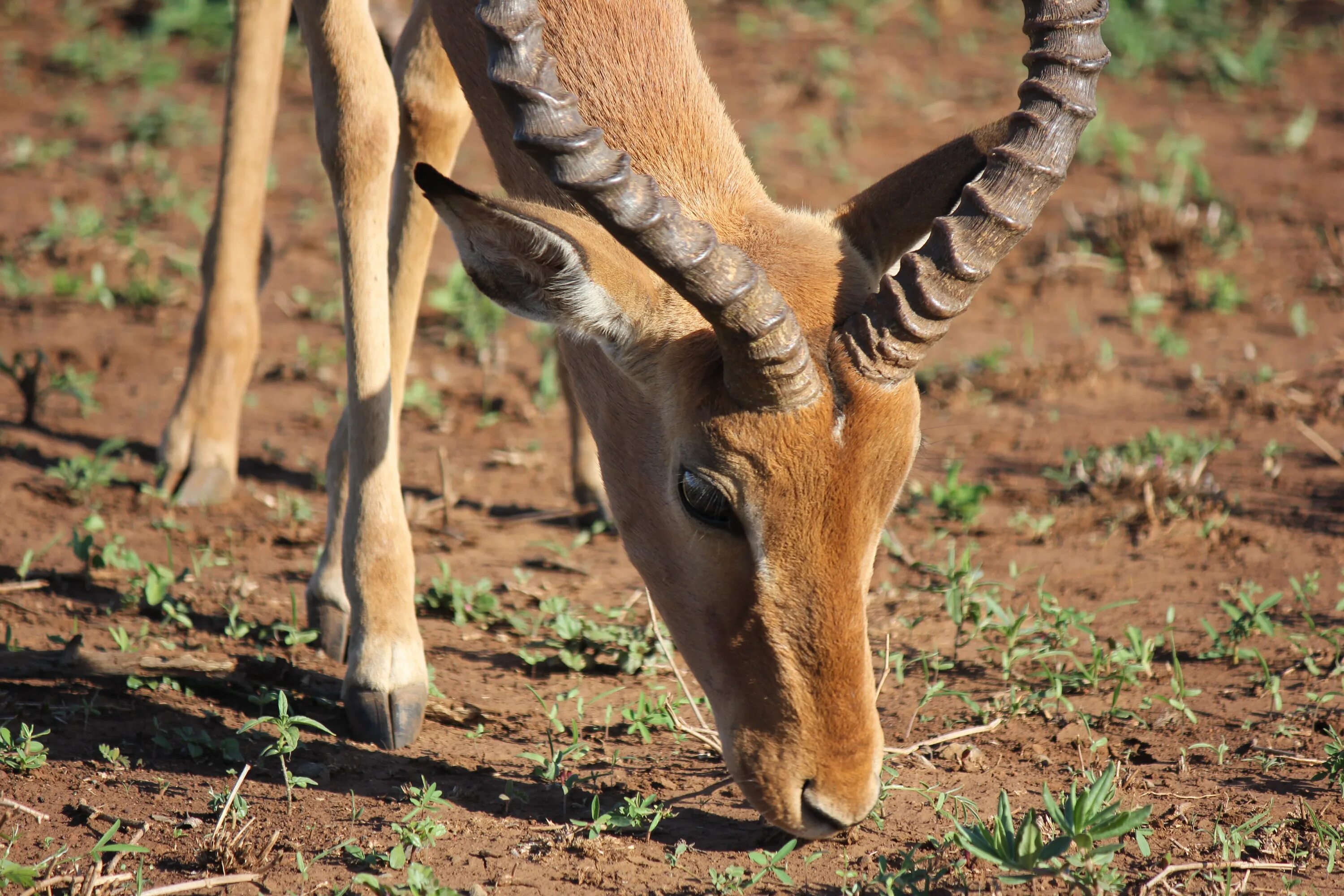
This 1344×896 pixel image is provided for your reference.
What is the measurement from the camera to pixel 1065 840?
292 centimetres

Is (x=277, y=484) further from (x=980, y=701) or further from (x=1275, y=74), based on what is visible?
(x=1275, y=74)

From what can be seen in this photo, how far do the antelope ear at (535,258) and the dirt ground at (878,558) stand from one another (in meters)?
1.25

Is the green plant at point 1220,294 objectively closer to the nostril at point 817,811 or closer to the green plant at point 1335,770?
the green plant at point 1335,770

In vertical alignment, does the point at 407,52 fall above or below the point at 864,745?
above

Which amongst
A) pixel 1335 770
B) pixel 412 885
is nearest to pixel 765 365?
pixel 412 885

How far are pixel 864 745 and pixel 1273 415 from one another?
3845 mm

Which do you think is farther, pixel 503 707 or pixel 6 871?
pixel 503 707

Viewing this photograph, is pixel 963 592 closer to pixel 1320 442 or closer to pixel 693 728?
pixel 693 728

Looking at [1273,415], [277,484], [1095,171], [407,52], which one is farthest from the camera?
[1095,171]

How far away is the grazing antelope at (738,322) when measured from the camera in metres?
3.02

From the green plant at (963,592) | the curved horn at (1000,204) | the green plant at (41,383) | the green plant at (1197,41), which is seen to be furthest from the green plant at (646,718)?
the green plant at (1197,41)

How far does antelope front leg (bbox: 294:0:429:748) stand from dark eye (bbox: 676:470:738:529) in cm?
121

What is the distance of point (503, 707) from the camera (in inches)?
160

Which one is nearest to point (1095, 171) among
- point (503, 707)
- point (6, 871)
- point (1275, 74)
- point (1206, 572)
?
point (1275, 74)
